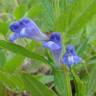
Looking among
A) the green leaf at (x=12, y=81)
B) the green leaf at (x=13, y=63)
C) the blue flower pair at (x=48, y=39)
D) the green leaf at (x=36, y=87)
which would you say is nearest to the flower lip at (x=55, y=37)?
the blue flower pair at (x=48, y=39)

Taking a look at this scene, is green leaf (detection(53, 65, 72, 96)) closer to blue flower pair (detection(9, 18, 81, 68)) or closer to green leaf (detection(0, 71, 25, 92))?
blue flower pair (detection(9, 18, 81, 68))

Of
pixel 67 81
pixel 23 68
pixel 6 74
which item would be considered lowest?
pixel 67 81

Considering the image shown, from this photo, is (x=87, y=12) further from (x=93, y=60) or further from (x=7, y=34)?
(x=7, y=34)

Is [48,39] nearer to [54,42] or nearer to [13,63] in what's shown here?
[54,42]

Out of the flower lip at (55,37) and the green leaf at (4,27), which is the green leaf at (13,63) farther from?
the flower lip at (55,37)

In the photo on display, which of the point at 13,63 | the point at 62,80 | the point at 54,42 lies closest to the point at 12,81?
the point at 13,63

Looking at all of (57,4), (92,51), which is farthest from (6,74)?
(92,51)
